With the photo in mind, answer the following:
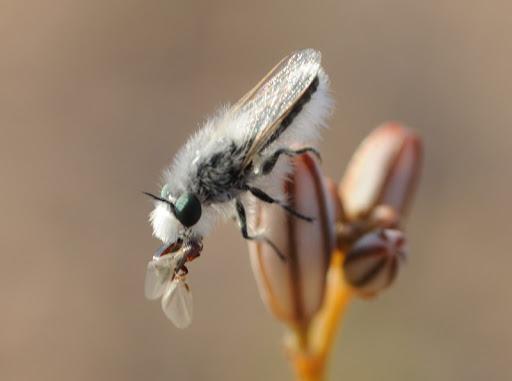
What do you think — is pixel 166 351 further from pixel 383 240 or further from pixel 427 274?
pixel 383 240

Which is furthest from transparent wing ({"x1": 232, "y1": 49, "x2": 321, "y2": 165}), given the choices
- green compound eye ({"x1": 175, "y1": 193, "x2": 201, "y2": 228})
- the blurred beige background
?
the blurred beige background

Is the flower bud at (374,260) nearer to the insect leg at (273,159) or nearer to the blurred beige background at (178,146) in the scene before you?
the insect leg at (273,159)

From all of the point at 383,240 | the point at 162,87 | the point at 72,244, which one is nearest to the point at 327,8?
the point at 162,87

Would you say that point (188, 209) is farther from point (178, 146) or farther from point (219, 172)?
point (178, 146)

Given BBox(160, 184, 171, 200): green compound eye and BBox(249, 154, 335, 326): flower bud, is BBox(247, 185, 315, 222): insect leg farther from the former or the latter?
BBox(160, 184, 171, 200): green compound eye

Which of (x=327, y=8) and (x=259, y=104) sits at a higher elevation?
(x=327, y=8)
